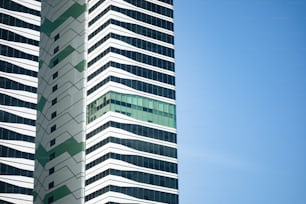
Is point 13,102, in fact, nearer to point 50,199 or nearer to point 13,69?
point 13,69

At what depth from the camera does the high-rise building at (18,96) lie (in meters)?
143

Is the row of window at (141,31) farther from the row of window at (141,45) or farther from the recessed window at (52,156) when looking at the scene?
the recessed window at (52,156)

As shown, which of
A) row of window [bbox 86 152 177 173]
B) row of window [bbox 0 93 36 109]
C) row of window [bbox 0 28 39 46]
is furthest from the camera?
row of window [bbox 86 152 177 173]

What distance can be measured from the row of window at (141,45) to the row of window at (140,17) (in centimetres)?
568

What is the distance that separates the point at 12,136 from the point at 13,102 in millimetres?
7358

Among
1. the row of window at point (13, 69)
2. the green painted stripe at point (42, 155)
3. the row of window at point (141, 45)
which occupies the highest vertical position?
the row of window at point (141, 45)

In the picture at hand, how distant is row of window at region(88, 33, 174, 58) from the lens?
166 meters

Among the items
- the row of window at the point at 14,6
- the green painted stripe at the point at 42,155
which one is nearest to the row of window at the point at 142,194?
the green painted stripe at the point at 42,155

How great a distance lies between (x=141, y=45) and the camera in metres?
168

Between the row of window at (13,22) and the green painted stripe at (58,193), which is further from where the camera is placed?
the green painted stripe at (58,193)

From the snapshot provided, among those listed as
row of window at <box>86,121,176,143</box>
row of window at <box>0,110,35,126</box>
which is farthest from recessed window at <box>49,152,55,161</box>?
row of window at <box>0,110,35,126</box>

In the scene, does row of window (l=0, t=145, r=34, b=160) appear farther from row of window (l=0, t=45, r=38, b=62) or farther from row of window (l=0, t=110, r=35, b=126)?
row of window (l=0, t=45, r=38, b=62)

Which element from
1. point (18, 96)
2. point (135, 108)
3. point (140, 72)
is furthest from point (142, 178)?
point (18, 96)

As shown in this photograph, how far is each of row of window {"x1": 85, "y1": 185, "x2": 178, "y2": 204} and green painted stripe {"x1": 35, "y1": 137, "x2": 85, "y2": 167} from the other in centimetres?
1319
